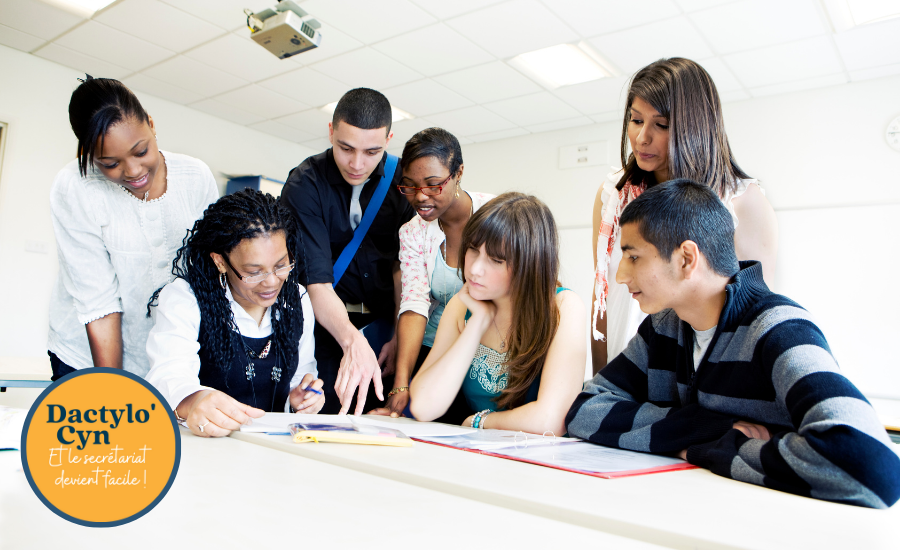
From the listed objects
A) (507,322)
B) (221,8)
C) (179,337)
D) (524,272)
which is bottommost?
(179,337)

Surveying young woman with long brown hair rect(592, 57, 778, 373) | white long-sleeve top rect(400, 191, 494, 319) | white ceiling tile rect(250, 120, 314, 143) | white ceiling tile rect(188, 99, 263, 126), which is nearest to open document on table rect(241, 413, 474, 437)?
white long-sleeve top rect(400, 191, 494, 319)

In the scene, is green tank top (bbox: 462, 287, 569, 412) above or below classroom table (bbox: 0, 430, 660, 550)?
above

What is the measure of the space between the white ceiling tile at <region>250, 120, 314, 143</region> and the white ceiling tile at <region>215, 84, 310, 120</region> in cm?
30

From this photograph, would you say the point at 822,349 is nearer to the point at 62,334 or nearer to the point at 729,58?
the point at 62,334

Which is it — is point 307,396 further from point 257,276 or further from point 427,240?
point 427,240

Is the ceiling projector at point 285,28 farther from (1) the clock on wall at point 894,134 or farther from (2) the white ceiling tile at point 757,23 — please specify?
(1) the clock on wall at point 894,134

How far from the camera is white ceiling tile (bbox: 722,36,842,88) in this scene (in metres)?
3.57

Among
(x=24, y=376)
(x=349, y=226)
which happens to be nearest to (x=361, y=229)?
(x=349, y=226)

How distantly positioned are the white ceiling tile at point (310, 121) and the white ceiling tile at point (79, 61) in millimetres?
1378

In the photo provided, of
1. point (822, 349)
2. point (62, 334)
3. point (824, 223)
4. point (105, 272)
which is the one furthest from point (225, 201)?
point (824, 223)

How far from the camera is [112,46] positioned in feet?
13.7

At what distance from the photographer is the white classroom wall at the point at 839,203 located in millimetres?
3848

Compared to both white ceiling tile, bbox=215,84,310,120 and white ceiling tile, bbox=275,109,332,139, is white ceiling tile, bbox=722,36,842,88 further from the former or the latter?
white ceiling tile, bbox=215,84,310,120

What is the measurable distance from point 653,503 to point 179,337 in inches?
39.9
